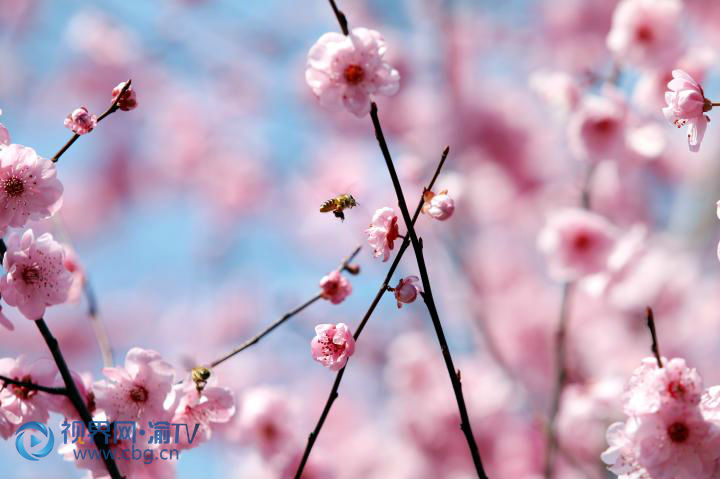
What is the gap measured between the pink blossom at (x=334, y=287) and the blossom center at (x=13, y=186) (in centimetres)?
66

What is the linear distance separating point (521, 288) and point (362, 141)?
249cm

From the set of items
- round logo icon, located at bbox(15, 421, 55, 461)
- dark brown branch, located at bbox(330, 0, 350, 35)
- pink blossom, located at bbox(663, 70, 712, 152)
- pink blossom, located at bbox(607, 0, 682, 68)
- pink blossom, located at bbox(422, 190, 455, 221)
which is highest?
pink blossom, located at bbox(607, 0, 682, 68)

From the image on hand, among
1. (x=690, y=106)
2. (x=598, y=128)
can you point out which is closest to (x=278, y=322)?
(x=690, y=106)

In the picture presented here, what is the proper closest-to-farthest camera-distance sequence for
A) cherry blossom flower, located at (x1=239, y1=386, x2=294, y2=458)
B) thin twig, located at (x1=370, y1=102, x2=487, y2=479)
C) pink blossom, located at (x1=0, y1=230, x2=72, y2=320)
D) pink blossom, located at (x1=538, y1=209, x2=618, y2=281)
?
1. thin twig, located at (x1=370, y1=102, x2=487, y2=479)
2. pink blossom, located at (x1=0, y1=230, x2=72, y2=320)
3. cherry blossom flower, located at (x1=239, y1=386, x2=294, y2=458)
4. pink blossom, located at (x1=538, y1=209, x2=618, y2=281)

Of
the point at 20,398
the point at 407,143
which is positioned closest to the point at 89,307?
the point at 20,398

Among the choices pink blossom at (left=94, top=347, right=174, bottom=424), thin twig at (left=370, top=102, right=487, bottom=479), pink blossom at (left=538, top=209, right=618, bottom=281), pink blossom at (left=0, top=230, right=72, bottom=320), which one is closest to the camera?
thin twig at (left=370, top=102, right=487, bottom=479)

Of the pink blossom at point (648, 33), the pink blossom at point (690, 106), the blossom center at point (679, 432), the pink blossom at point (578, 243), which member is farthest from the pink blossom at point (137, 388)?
the pink blossom at point (648, 33)

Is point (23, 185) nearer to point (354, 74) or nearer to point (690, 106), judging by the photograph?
point (354, 74)

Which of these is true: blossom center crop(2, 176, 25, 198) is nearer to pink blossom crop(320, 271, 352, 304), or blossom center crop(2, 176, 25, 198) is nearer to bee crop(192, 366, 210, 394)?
bee crop(192, 366, 210, 394)

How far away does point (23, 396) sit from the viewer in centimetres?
152

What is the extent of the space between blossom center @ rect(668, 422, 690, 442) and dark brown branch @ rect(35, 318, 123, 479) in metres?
1.07

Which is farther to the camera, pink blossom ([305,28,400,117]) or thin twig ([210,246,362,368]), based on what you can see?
pink blossom ([305,28,400,117])

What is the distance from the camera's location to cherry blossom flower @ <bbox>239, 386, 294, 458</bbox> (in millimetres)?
2475

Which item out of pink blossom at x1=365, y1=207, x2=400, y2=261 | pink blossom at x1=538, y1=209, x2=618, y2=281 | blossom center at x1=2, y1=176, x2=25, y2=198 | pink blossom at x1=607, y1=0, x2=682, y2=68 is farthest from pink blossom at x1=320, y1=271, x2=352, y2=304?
pink blossom at x1=607, y1=0, x2=682, y2=68
